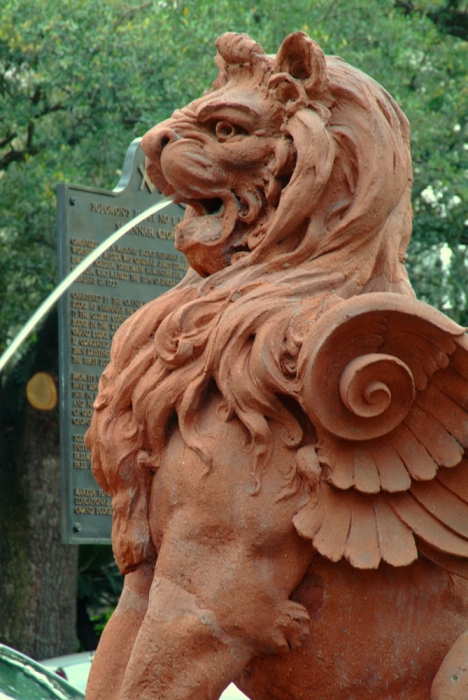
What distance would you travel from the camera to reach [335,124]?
2945mm

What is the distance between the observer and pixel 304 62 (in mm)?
2939

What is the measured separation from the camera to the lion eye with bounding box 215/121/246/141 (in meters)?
3.01

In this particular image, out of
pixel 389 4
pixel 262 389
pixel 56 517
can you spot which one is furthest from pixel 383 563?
pixel 389 4

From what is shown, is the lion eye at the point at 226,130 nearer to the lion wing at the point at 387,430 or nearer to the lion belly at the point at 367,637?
the lion wing at the point at 387,430

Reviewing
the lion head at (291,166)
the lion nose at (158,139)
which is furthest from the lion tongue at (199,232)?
the lion nose at (158,139)

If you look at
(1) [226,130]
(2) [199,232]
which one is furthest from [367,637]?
(1) [226,130]

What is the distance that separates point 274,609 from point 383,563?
0.92 feet

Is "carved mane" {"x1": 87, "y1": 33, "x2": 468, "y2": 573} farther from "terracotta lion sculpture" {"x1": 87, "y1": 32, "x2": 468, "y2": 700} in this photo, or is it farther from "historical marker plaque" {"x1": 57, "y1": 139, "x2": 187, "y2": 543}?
"historical marker plaque" {"x1": 57, "y1": 139, "x2": 187, "y2": 543}

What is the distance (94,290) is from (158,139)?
5564 mm

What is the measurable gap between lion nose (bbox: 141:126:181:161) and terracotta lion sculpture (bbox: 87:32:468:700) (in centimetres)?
6

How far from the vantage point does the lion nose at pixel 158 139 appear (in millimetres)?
3031

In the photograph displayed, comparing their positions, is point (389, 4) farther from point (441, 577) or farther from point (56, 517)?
point (441, 577)

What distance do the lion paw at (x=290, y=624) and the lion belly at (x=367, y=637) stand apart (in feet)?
0.14

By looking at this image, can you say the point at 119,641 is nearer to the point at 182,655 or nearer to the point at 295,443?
the point at 182,655
